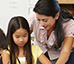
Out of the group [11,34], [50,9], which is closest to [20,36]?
[11,34]

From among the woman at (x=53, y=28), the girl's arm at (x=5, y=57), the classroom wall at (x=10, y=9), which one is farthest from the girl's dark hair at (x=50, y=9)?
the classroom wall at (x=10, y=9)

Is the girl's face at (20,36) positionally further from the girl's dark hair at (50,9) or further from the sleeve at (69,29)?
the sleeve at (69,29)

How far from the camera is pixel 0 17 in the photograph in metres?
2.01

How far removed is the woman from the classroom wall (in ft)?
3.10

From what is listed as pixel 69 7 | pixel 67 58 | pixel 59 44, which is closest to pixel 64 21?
pixel 59 44

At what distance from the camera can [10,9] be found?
205 centimetres

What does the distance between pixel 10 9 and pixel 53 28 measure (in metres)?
1.10

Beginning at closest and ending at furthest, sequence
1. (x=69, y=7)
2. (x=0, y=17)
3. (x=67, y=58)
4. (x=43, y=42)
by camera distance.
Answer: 1. (x=67, y=58)
2. (x=43, y=42)
3. (x=0, y=17)
4. (x=69, y=7)

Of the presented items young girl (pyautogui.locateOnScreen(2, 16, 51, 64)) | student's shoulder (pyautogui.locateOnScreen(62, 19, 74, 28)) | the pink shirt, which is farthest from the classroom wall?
young girl (pyautogui.locateOnScreen(2, 16, 51, 64))

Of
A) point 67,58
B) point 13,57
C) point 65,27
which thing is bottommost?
point 67,58

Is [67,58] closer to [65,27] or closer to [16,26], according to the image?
[65,27]

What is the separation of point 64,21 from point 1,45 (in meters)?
0.57

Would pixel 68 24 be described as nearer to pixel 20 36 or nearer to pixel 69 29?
pixel 69 29

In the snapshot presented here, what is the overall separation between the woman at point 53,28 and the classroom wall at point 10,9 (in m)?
0.94
